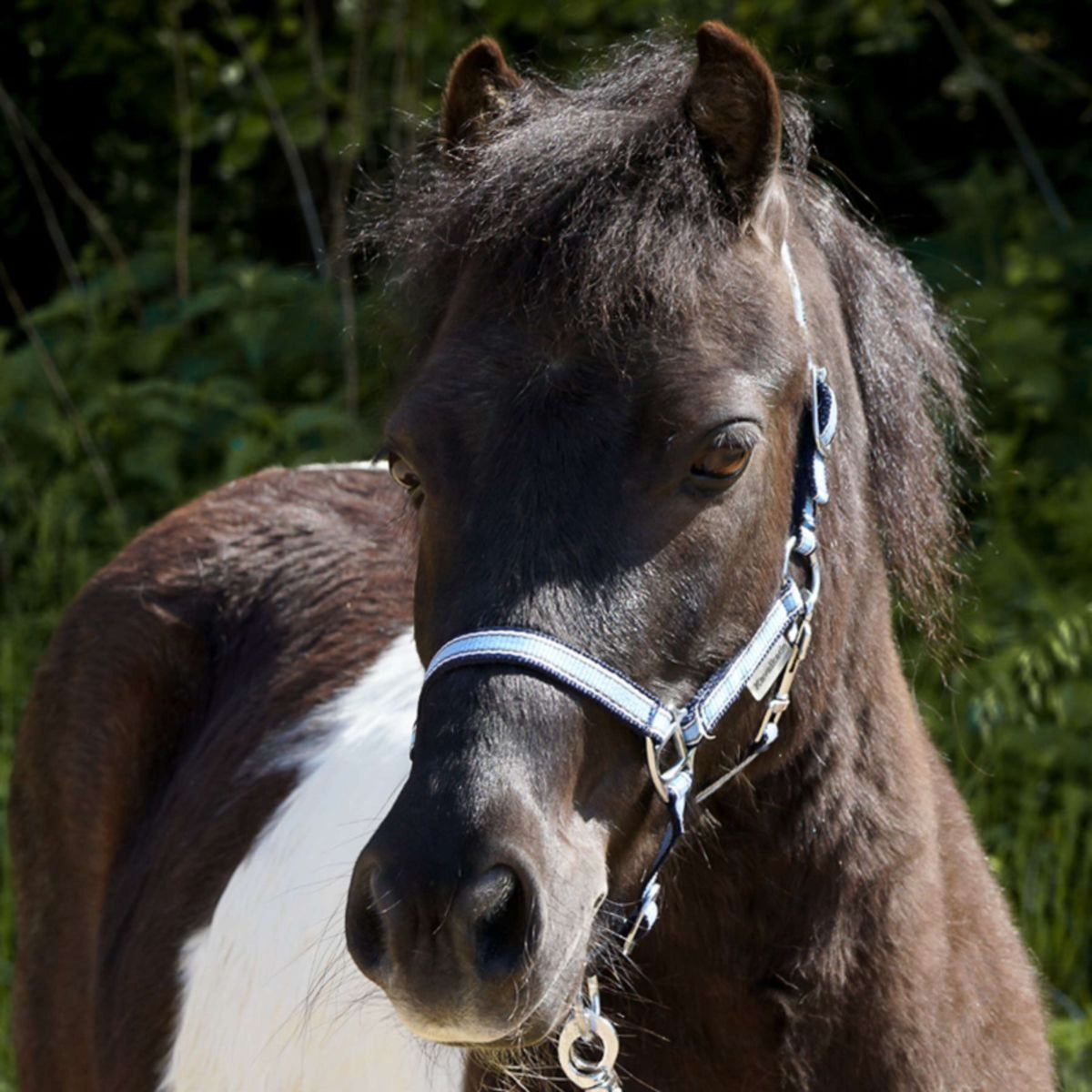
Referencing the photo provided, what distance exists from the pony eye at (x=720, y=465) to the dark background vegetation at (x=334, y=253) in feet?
8.48

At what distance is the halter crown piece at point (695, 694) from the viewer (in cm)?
169

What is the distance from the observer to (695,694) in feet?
6.02

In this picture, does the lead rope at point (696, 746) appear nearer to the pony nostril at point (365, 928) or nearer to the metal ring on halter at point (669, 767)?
the metal ring on halter at point (669, 767)

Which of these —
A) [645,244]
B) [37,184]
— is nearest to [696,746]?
[645,244]

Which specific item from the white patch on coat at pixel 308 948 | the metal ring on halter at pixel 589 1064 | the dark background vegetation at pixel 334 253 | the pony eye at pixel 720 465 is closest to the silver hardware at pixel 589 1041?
the metal ring on halter at pixel 589 1064

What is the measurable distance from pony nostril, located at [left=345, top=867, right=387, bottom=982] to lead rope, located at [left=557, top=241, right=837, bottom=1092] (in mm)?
316

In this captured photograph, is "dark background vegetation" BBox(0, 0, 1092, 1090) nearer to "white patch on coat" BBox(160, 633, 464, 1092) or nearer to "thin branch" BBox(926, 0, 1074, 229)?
"thin branch" BBox(926, 0, 1074, 229)

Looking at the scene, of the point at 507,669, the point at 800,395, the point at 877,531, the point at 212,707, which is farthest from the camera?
the point at 212,707

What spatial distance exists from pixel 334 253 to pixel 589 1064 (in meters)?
3.65

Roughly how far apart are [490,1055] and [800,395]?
0.92 meters

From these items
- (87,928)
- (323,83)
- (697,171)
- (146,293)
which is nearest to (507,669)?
(697,171)

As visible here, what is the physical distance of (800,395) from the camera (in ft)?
6.55

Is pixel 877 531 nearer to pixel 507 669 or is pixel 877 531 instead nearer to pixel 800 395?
pixel 800 395

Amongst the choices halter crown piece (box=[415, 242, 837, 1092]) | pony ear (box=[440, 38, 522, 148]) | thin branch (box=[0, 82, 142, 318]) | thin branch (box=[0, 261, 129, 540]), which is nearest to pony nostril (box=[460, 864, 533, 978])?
halter crown piece (box=[415, 242, 837, 1092])
